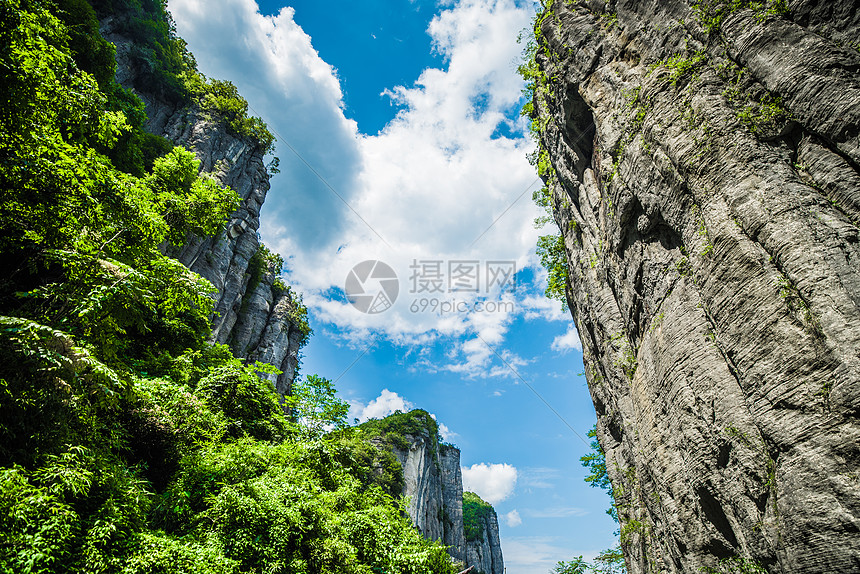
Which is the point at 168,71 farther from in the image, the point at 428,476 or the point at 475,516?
the point at 475,516

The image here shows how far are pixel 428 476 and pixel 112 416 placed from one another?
43794mm

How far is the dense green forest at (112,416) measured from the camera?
17.6 ft

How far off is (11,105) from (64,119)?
3.35 metres

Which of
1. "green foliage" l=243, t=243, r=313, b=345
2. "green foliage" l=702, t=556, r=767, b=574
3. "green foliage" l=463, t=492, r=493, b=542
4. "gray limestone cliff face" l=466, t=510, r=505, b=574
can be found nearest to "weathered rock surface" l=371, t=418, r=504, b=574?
"gray limestone cliff face" l=466, t=510, r=505, b=574

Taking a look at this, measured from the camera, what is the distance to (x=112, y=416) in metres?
8.14

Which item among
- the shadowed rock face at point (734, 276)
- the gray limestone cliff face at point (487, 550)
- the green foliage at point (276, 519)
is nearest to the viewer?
the shadowed rock face at point (734, 276)

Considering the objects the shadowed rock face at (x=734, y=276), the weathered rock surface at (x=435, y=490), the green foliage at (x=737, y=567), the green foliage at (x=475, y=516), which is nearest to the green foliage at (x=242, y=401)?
the shadowed rock face at (x=734, y=276)

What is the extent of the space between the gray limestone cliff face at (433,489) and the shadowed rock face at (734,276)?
32045 mm

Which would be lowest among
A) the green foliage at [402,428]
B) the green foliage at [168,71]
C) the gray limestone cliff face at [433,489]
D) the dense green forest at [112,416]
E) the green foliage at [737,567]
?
the green foliage at [737,567]


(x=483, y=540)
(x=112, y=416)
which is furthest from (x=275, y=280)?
(x=483, y=540)

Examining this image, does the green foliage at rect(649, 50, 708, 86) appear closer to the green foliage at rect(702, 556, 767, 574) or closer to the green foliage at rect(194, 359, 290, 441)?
the green foliage at rect(702, 556, 767, 574)

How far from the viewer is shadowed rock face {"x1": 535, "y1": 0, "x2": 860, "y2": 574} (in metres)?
5.20

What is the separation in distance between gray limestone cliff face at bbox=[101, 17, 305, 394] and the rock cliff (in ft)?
57.4

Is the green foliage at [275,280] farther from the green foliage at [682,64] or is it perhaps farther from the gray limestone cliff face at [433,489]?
the green foliage at [682,64]
